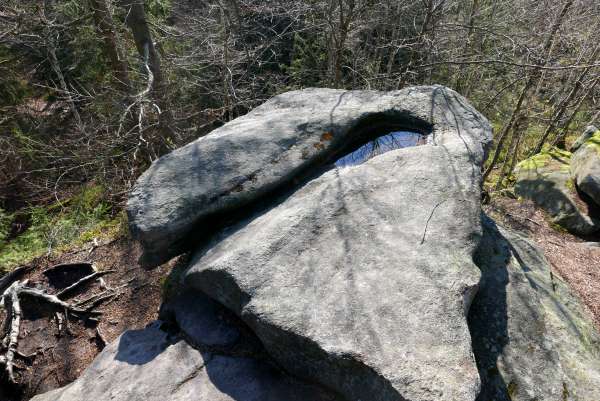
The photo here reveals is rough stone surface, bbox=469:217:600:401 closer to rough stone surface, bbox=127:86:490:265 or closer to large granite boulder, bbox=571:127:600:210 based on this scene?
rough stone surface, bbox=127:86:490:265

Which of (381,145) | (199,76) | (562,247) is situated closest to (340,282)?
(381,145)

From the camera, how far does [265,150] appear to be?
162 inches

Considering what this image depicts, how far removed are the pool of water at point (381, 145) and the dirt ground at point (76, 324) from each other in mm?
2971

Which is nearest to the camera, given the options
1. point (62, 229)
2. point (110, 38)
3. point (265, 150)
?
point (265, 150)

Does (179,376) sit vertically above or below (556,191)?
below

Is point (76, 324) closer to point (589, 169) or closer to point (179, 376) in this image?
point (179, 376)

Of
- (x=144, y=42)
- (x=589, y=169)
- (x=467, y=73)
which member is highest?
(x=144, y=42)

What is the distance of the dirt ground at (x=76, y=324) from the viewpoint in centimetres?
452

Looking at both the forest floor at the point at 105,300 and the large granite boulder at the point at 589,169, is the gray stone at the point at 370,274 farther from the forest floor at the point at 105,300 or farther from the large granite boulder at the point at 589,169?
the large granite boulder at the point at 589,169

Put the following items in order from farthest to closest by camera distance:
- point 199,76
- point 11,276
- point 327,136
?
point 199,76 < point 11,276 < point 327,136

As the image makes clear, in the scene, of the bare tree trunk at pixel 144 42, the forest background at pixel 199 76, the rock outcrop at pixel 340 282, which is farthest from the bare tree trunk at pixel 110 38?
the rock outcrop at pixel 340 282

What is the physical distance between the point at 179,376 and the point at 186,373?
6 centimetres

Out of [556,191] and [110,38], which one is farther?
[110,38]

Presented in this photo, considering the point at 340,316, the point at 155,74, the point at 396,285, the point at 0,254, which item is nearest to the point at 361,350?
the point at 340,316
